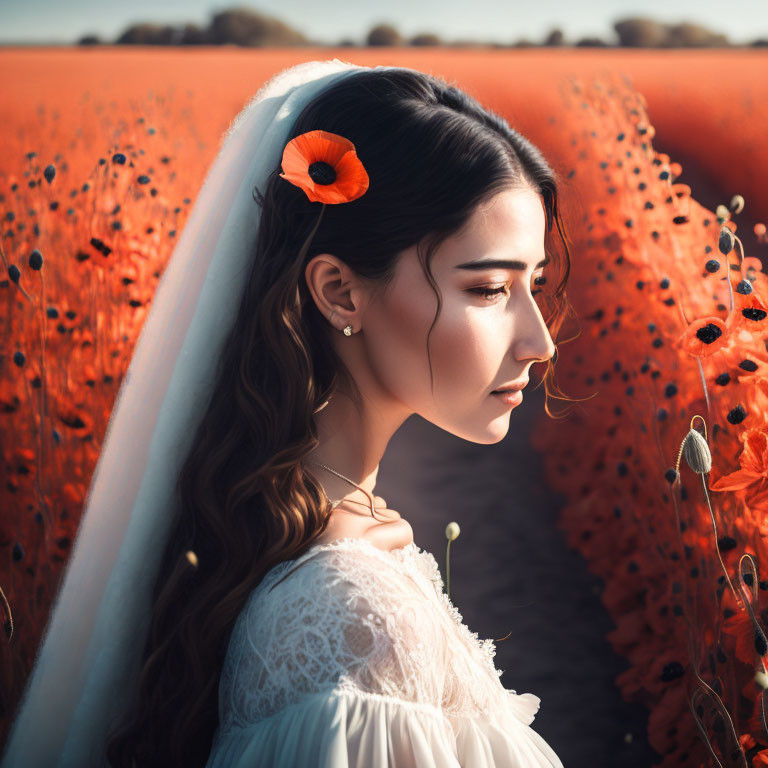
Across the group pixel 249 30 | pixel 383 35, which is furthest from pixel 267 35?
pixel 383 35

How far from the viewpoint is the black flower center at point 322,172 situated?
38.1 inches

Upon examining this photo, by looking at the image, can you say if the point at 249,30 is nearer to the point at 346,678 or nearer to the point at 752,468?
the point at 752,468

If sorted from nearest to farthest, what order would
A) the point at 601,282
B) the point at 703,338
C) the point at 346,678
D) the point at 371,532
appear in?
the point at 346,678 < the point at 371,532 < the point at 703,338 < the point at 601,282

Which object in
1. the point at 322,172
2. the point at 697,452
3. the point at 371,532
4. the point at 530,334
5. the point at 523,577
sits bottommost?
the point at 523,577

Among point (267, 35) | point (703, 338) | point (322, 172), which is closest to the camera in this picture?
point (322, 172)

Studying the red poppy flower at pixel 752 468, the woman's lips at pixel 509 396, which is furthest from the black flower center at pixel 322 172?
the red poppy flower at pixel 752 468

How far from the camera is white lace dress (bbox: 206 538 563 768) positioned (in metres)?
0.82

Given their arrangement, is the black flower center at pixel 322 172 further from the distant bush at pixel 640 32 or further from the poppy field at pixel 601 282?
the distant bush at pixel 640 32

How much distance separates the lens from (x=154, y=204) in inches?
76.6

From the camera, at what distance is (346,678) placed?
829mm

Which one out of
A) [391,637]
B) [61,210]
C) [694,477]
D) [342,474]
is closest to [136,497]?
[342,474]

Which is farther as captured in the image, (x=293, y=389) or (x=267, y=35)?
(x=267, y=35)

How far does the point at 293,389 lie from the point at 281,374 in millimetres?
27

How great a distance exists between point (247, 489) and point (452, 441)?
1933 millimetres
